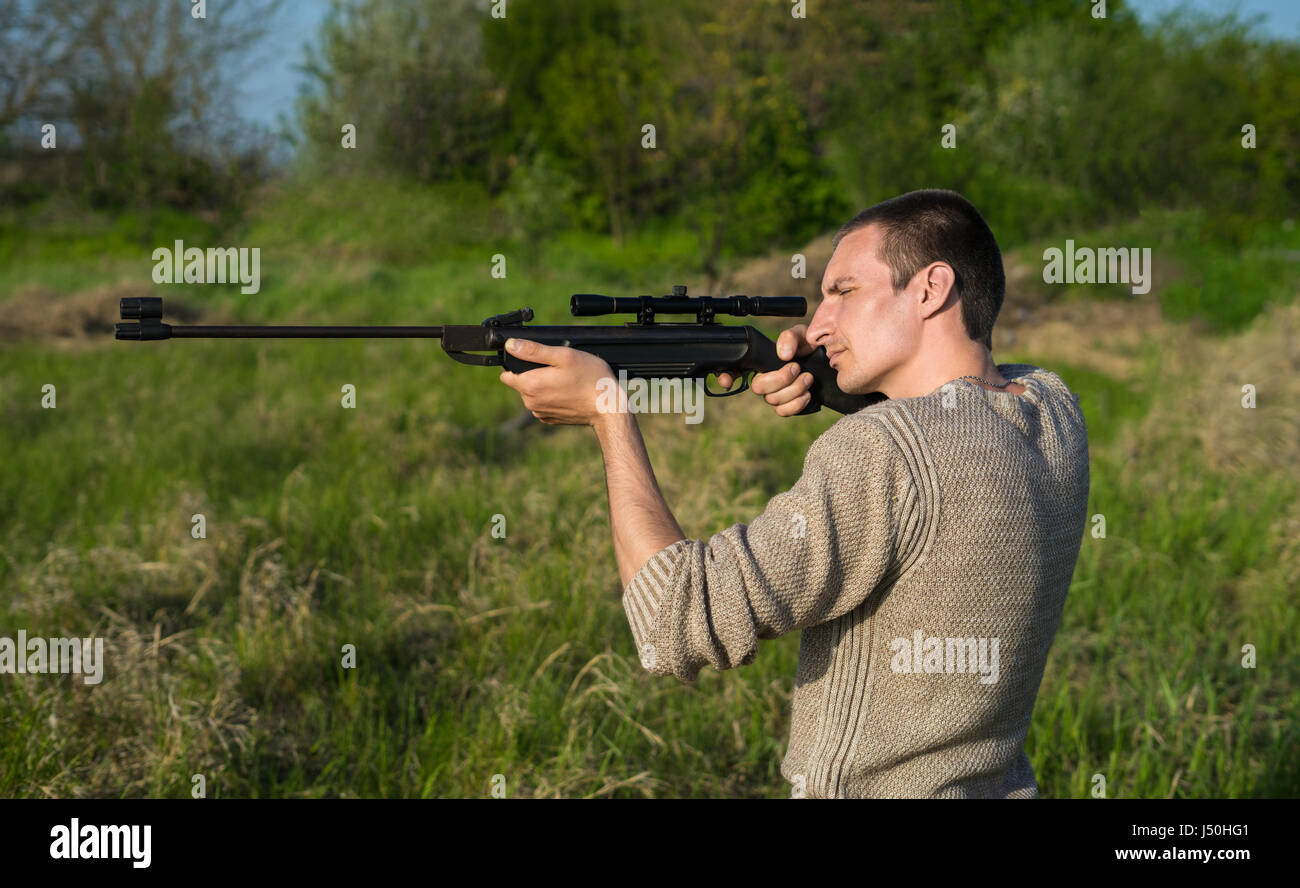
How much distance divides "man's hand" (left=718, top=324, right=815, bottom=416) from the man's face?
A: 1.20 ft

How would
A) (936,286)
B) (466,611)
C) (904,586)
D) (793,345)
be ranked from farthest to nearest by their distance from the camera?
(466,611) < (793,345) < (936,286) < (904,586)

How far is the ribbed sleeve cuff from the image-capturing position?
6.07 feet

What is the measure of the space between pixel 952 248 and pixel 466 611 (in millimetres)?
3853

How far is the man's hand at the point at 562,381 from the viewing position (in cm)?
229

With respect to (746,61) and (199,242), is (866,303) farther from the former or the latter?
(199,242)

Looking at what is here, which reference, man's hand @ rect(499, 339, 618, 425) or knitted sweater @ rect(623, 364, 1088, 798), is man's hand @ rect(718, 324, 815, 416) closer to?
man's hand @ rect(499, 339, 618, 425)

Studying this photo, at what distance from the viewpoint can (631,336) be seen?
8.41ft

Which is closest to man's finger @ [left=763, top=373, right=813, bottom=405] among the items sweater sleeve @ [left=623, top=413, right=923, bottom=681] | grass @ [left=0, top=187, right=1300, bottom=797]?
sweater sleeve @ [left=623, top=413, right=923, bottom=681]

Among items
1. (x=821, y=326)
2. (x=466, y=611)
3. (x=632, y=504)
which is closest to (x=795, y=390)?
(x=821, y=326)

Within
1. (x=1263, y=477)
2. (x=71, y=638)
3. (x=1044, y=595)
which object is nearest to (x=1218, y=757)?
(x=1044, y=595)

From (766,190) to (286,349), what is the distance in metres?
9.19
